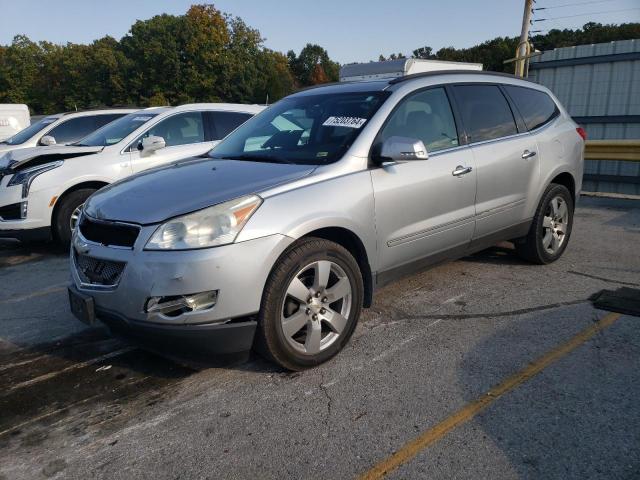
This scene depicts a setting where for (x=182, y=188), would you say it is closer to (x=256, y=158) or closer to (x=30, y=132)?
(x=256, y=158)

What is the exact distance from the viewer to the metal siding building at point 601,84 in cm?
1403

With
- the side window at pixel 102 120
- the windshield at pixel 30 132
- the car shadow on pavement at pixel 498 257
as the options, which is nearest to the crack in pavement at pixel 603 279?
the car shadow on pavement at pixel 498 257

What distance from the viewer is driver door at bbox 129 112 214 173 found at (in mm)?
7180

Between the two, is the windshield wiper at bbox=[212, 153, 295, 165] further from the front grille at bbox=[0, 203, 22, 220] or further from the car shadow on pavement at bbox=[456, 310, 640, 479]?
the front grille at bbox=[0, 203, 22, 220]

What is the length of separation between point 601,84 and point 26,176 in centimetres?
1439

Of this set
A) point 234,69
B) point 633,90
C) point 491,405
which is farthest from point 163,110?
point 234,69

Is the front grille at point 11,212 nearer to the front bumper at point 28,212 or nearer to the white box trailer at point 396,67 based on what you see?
the front bumper at point 28,212

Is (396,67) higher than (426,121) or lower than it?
higher

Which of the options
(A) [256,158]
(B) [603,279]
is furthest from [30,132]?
(B) [603,279]

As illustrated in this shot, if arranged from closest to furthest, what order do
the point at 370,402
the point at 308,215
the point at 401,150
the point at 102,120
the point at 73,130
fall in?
the point at 370,402 < the point at 308,215 < the point at 401,150 < the point at 102,120 < the point at 73,130

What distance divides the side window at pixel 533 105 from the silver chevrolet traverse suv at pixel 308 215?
1.3 inches

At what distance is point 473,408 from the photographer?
2838 millimetres

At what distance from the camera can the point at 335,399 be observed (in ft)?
9.78

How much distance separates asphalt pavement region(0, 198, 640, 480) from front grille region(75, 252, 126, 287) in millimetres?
641
